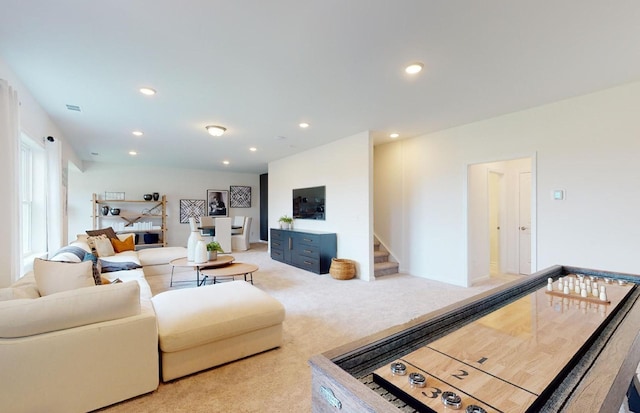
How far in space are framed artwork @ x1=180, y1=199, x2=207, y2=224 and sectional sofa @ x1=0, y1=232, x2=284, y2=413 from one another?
6987 millimetres

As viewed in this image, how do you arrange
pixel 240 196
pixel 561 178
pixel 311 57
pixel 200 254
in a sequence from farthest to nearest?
pixel 240 196 → pixel 200 254 → pixel 561 178 → pixel 311 57

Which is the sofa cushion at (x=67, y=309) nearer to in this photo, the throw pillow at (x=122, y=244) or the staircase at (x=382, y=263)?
the throw pillow at (x=122, y=244)

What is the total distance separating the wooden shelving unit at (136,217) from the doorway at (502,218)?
8.00 metres

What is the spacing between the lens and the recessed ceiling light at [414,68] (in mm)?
2600

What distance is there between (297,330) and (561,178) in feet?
12.0

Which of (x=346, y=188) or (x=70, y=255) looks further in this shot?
(x=346, y=188)

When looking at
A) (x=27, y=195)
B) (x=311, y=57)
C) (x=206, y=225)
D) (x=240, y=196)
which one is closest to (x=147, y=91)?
(x=311, y=57)

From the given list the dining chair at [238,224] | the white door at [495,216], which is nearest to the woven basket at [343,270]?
the white door at [495,216]

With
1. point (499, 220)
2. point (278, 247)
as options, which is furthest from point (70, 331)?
point (499, 220)

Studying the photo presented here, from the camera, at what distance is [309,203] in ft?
20.7

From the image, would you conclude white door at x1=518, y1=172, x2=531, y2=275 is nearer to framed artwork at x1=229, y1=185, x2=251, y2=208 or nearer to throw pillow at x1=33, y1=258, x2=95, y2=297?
throw pillow at x1=33, y1=258, x2=95, y2=297

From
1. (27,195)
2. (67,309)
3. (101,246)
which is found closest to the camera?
(67,309)

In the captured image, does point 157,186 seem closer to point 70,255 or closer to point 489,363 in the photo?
point 70,255

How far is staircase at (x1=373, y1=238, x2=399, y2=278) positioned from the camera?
523cm
